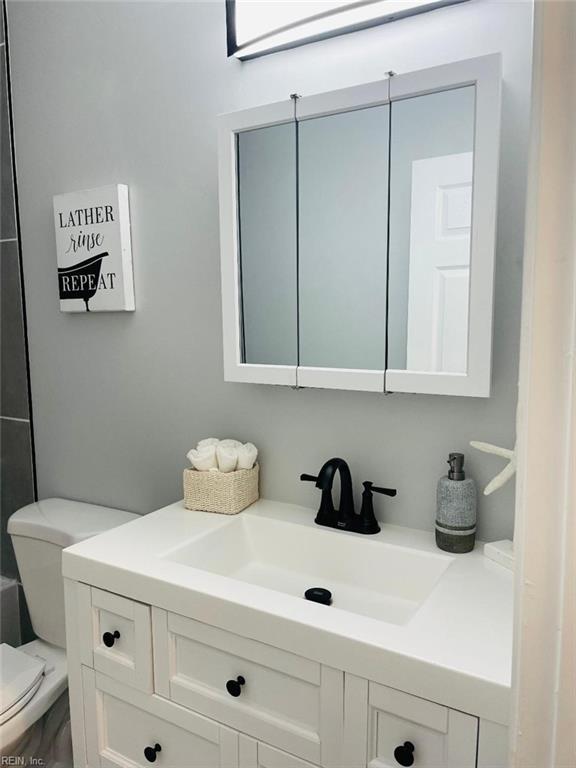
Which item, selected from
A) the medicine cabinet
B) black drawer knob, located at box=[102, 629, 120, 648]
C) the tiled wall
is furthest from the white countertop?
the tiled wall

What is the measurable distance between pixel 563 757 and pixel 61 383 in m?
1.79

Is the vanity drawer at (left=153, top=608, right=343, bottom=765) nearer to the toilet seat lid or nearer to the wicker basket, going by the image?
the wicker basket

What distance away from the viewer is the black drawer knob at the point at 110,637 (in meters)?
1.18

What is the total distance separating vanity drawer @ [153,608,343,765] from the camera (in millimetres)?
930

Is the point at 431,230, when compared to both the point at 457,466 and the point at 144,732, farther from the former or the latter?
the point at 144,732

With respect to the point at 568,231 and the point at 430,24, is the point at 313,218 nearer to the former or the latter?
the point at 430,24

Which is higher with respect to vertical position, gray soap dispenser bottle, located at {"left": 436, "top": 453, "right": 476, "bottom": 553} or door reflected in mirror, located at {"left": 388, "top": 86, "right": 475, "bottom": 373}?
door reflected in mirror, located at {"left": 388, "top": 86, "right": 475, "bottom": 373}

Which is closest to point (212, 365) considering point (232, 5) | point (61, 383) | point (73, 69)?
point (61, 383)

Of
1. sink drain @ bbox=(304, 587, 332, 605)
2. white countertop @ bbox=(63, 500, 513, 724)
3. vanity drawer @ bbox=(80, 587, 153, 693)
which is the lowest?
vanity drawer @ bbox=(80, 587, 153, 693)

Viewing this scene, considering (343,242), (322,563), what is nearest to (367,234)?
(343,242)

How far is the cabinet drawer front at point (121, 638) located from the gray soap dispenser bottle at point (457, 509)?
0.62 meters

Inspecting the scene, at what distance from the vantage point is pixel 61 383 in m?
1.89

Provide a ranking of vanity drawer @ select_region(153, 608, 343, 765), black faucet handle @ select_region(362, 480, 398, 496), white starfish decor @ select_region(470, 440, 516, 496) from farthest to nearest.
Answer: black faucet handle @ select_region(362, 480, 398, 496) → white starfish decor @ select_region(470, 440, 516, 496) → vanity drawer @ select_region(153, 608, 343, 765)

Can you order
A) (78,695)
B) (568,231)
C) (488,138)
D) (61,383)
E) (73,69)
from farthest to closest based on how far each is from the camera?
(61,383), (73,69), (78,695), (488,138), (568,231)
